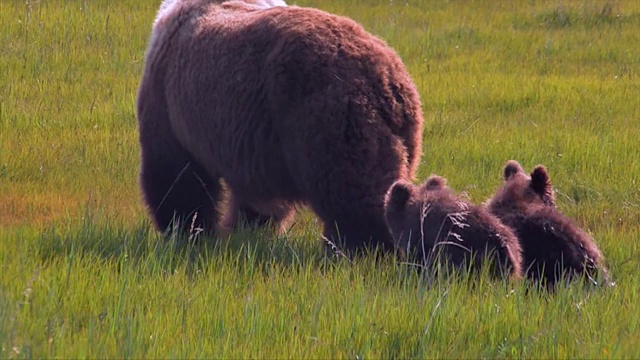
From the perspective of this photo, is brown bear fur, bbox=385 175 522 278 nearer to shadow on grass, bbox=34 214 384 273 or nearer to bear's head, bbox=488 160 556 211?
shadow on grass, bbox=34 214 384 273

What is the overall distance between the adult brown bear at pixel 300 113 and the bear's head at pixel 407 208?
0.12m

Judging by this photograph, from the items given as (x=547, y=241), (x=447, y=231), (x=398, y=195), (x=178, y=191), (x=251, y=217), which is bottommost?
(x=251, y=217)

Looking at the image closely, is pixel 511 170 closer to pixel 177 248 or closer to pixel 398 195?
pixel 398 195

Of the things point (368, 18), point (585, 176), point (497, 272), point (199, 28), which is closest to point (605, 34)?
point (368, 18)

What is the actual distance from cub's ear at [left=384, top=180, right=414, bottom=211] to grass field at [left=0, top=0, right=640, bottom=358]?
12.0 inches

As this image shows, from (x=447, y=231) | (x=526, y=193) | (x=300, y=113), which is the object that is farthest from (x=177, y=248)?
(x=526, y=193)

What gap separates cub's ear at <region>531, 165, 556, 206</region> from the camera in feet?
21.3

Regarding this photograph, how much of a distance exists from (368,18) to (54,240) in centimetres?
995

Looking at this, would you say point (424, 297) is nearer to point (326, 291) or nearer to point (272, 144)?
point (326, 291)

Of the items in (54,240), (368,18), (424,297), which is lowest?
(368,18)

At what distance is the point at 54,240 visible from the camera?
19.8 feet

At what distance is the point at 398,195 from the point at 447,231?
0.32 metres

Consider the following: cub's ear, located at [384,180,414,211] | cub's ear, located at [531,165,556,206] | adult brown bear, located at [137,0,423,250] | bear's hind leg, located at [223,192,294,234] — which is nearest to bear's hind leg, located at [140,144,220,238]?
adult brown bear, located at [137,0,423,250]

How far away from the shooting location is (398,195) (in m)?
5.71
